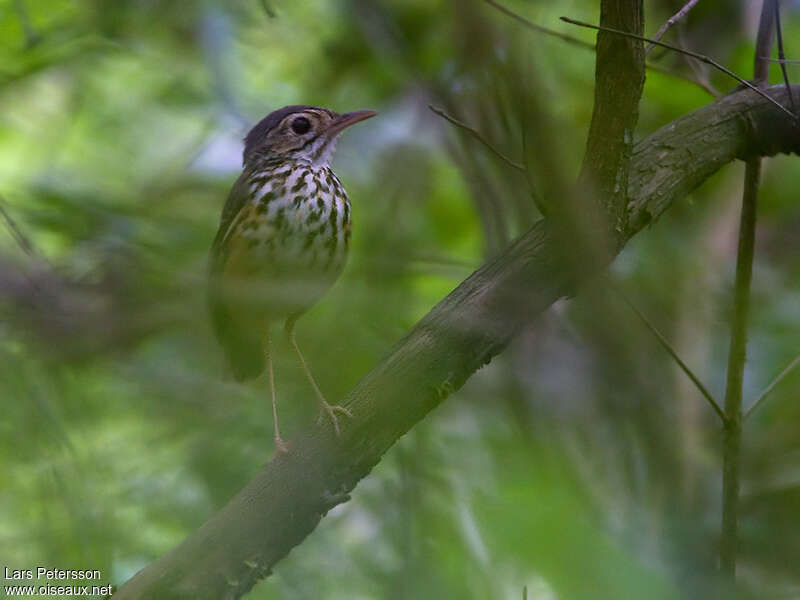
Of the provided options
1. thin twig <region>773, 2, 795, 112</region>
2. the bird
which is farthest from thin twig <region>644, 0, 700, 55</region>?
the bird

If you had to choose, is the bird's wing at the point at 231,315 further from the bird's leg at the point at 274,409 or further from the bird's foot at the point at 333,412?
the bird's foot at the point at 333,412

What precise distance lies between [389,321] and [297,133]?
1.89 meters

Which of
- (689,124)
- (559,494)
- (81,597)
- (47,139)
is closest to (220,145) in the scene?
(47,139)

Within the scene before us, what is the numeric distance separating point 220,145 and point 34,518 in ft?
6.89

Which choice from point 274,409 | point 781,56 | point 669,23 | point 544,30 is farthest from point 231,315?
point 781,56

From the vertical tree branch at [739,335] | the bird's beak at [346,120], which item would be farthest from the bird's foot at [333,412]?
the bird's beak at [346,120]

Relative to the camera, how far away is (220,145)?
4332 millimetres

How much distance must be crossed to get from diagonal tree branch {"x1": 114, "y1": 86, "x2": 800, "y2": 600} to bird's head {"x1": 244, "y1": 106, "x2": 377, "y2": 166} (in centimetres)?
158

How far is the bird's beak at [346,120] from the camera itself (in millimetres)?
3625

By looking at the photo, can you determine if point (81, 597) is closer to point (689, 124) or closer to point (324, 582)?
point (324, 582)

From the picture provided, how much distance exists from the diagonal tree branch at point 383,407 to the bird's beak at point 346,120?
1.37 m

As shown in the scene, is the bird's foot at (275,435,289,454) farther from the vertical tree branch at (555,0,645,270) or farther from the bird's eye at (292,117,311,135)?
the bird's eye at (292,117,311,135)

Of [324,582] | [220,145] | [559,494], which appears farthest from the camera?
[220,145]

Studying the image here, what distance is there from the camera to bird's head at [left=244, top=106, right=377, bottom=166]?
377cm
